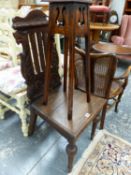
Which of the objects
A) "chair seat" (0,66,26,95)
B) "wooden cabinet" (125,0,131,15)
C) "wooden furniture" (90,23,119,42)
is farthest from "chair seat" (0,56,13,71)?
"wooden cabinet" (125,0,131,15)

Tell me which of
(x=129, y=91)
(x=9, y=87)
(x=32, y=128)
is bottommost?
(x=129, y=91)

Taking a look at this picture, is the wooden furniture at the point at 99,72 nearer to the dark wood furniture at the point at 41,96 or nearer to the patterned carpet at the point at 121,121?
the dark wood furniture at the point at 41,96

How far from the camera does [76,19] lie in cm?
99

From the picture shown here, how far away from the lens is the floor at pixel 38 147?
135cm

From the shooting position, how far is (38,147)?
153 cm

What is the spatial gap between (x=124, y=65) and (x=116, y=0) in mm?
1803

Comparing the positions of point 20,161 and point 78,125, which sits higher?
point 78,125

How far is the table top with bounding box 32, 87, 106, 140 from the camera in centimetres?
116

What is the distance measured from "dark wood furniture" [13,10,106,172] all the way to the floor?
0.61 ft

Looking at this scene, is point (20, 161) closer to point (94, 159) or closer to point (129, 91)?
point (94, 159)

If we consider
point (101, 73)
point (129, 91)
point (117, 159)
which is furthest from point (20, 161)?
point (129, 91)

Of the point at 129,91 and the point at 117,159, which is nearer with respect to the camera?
the point at 117,159

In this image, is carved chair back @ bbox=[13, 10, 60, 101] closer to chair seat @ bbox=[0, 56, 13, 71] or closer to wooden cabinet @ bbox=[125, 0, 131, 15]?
chair seat @ bbox=[0, 56, 13, 71]

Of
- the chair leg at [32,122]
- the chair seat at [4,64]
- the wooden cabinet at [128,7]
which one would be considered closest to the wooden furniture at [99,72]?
the chair leg at [32,122]
